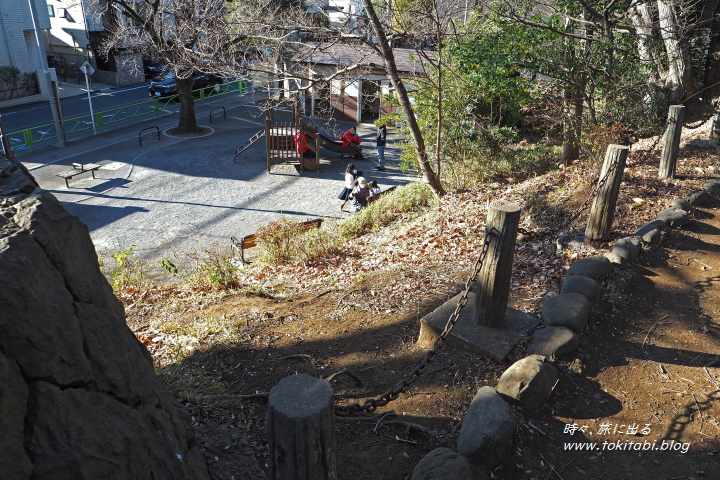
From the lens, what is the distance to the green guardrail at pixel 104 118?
19.9 meters

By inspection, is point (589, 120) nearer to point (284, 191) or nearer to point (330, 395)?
point (284, 191)

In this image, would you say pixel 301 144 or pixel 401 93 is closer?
pixel 401 93

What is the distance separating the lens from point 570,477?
13.0ft

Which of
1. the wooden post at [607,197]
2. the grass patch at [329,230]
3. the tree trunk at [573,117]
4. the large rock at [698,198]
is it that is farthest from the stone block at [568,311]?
the tree trunk at [573,117]

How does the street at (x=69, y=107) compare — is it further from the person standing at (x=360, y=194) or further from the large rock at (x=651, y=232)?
the large rock at (x=651, y=232)

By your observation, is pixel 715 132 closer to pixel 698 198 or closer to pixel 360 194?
pixel 698 198

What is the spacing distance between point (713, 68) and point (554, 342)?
10829 mm

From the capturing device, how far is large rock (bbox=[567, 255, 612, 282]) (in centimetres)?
602

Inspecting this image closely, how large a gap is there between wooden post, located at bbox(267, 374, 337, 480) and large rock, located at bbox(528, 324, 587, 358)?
8.59 ft

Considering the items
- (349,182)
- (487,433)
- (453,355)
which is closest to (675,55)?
(349,182)

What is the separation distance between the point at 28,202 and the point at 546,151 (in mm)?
12495

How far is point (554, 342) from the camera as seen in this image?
494 centimetres

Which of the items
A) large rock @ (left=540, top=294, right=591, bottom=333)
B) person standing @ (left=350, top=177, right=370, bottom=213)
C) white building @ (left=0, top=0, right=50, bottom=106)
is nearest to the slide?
person standing @ (left=350, top=177, right=370, bottom=213)

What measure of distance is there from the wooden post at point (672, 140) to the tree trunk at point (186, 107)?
57.0 ft
